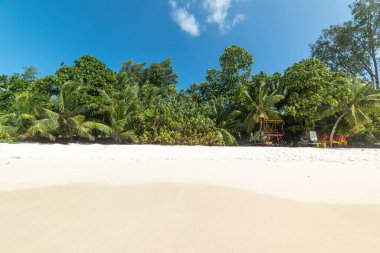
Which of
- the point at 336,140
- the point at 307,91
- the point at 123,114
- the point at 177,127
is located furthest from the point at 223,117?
the point at 336,140

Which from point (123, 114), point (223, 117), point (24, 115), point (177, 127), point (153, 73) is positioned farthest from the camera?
point (153, 73)

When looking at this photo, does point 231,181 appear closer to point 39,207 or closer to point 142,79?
point 39,207

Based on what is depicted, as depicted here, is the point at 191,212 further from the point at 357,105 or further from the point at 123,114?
the point at 357,105

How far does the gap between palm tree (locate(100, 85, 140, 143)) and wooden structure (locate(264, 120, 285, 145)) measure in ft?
32.2

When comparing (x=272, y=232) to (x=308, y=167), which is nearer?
(x=272, y=232)

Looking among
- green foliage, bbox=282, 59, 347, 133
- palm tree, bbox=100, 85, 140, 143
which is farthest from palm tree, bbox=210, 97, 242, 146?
palm tree, bbox=100, 85, 140, 143

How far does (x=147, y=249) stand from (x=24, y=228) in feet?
4.92

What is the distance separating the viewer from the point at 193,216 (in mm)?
2387

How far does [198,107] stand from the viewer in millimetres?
13469

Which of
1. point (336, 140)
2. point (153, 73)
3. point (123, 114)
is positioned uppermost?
point (153, 73)

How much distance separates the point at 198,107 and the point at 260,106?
4810 millimetres

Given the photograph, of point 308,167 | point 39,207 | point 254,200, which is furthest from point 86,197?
point 308,167

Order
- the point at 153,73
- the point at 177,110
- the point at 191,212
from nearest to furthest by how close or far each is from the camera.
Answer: the point at 191,212 → the point at 177,110 → the point at 153,73

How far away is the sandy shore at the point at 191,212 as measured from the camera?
5.90 feet
